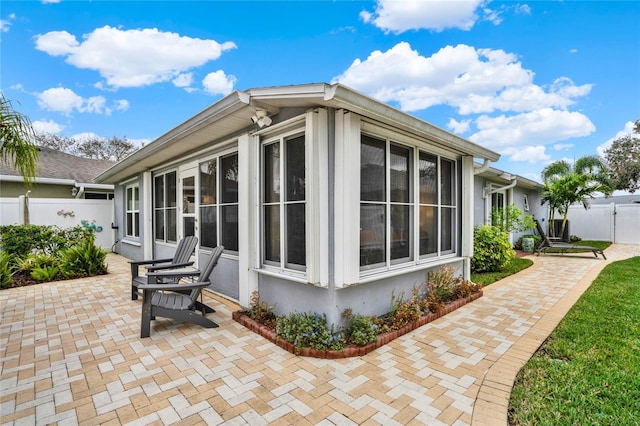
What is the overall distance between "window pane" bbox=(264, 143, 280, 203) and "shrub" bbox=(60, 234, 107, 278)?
5.73 m

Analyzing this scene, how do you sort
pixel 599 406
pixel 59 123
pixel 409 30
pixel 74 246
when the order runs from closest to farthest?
pixel 599 406 < pixel 74 246 < pixel 409 30 < pixel 59 123

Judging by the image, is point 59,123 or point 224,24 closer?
point 224,24

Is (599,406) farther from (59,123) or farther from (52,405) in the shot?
(59,123)

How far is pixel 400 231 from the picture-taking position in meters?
4.25

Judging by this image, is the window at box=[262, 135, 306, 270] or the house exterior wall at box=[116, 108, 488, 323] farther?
the window at box=[262, 135, 306, 270]

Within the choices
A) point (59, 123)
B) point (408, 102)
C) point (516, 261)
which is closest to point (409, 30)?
point (516, 261)

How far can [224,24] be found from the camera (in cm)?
877

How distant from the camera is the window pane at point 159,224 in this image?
7641 millimetres

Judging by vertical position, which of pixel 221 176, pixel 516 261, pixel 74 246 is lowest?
pixel 516 261

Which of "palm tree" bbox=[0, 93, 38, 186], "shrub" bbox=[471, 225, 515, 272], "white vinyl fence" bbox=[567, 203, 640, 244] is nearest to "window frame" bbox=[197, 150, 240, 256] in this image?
"palm tree" bbox=[0, 93, 38, 186]

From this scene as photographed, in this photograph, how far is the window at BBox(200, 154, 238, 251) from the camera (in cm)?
495

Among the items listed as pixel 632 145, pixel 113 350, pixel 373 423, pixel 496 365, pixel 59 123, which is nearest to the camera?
pixel 373 423

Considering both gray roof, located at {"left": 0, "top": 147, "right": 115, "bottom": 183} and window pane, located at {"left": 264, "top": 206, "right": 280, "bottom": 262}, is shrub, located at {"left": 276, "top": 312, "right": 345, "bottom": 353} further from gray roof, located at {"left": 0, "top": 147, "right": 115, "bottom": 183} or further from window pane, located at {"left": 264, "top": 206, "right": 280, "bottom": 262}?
gray roof, located at {"left": 0, "top": 147, "right": 115, "bottom": 183}

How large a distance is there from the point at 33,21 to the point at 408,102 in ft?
56.4
